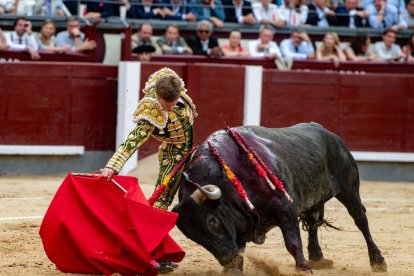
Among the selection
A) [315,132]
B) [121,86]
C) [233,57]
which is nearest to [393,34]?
[233,57]

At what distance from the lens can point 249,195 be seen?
5426 mm

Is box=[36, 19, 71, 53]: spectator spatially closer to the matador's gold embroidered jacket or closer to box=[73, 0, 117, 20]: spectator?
box=[73, 0, 117, 20]: spectator

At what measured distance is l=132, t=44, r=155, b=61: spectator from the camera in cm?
1091

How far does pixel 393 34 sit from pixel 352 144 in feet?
4.75

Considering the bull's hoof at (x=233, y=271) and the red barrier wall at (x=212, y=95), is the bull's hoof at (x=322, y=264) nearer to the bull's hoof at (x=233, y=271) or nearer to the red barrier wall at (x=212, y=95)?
the bull's hoof at (x=233, y=271)

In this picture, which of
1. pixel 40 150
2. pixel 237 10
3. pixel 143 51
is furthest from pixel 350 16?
pixel 40 150

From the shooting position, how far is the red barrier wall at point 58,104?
10578mm

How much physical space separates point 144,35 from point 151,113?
18.4 feet

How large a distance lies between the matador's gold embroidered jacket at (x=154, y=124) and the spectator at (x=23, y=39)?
199 inches

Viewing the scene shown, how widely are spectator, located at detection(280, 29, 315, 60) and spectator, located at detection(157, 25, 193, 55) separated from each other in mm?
1102

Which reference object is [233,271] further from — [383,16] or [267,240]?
[383,16]

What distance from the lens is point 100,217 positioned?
5430 millimetres

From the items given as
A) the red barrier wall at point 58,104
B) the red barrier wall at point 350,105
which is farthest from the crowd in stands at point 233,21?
the red barrier wall at point 350,105

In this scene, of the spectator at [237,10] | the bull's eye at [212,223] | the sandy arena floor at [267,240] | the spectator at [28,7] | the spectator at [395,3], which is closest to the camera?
the bull's eye at [212,223]
